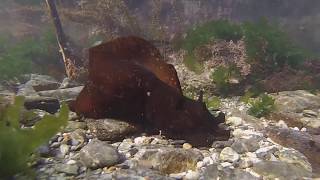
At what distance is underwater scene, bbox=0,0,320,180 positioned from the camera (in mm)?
3236

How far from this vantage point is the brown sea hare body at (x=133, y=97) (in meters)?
4.06

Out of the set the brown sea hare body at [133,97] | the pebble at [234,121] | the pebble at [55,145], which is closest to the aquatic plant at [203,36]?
the pebble at [234,121]

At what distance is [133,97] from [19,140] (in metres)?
1.49

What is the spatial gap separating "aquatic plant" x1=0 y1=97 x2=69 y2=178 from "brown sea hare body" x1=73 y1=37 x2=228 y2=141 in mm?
1174

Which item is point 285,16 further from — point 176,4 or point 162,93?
point 162,93

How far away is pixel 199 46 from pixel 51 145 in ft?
14.4

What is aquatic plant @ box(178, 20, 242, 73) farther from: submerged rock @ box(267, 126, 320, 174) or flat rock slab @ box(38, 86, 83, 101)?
submerged rock @ box(267, 126, 320, 174)

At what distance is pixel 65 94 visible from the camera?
5496 mm

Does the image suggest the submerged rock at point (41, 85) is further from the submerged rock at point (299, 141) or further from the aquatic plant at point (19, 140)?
the submerged rock at point (299, 141)

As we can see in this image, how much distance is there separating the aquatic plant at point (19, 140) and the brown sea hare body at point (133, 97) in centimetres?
117

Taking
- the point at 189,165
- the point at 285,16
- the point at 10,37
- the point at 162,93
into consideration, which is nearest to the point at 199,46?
the point at 162,93

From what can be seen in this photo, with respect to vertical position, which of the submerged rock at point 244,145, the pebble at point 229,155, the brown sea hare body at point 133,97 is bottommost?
the pebble at point 229,155

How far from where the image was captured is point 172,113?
4051 millimetres

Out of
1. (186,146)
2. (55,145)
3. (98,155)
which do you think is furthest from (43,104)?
(186,146)
